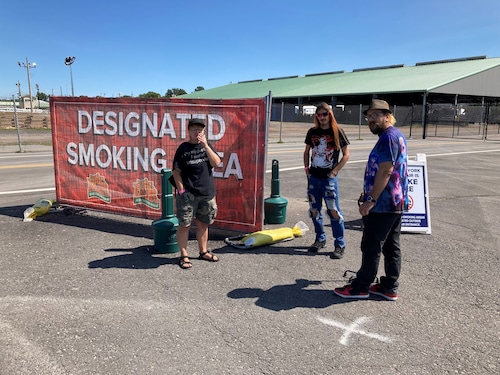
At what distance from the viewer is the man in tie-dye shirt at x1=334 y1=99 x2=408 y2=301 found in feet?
11.6

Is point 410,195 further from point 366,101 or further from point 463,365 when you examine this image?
point 366,101

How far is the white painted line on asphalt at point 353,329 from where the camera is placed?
10.6 feet

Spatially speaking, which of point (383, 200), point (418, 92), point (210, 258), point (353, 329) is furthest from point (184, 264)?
point (418, 92)

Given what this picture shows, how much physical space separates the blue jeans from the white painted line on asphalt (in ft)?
5.23

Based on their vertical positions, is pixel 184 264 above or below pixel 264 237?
below

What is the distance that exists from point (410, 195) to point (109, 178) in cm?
480

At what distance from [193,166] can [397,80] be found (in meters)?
51.2

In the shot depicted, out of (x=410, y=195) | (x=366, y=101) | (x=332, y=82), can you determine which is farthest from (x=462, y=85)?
(x=410, y=195)

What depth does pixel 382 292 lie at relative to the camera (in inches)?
157

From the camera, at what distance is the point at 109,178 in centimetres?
648

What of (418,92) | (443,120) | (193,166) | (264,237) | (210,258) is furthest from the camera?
(418,92)

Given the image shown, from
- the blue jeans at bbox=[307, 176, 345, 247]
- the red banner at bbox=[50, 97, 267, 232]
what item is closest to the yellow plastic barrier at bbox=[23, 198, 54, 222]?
the red banner at bbox=[50, 97, 267, 232]

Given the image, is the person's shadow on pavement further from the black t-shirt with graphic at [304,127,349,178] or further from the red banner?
the red banner

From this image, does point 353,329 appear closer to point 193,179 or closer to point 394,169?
point 394,169
